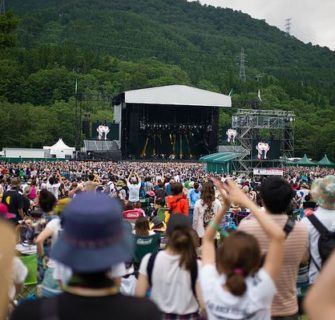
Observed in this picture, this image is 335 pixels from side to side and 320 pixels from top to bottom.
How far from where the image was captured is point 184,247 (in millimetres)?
3570

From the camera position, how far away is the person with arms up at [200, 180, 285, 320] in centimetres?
284

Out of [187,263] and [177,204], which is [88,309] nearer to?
[187,263]

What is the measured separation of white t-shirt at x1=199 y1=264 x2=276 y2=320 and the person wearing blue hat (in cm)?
95

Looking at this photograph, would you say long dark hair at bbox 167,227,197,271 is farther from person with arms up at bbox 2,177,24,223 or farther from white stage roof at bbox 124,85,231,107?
white stage roof at bbox 124,85,231,107

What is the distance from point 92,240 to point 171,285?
1671mm

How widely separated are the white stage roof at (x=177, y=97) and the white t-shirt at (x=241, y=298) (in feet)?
165

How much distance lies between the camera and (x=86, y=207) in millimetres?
1997

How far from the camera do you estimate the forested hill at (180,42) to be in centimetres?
15638

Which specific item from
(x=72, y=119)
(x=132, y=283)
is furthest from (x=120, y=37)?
(x=132, y=283)

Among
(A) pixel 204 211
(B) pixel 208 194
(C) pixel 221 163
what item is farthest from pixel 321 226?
(C) pixel 221 163

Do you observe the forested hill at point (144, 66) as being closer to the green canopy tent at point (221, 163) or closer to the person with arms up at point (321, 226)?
the green canopy tent at point (221, 163)

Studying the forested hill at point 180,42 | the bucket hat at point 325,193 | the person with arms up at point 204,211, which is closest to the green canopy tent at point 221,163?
the person with arms up at point 204,211

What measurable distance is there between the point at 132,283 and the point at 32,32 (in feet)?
536

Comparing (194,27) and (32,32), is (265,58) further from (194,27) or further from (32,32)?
(32,32)
